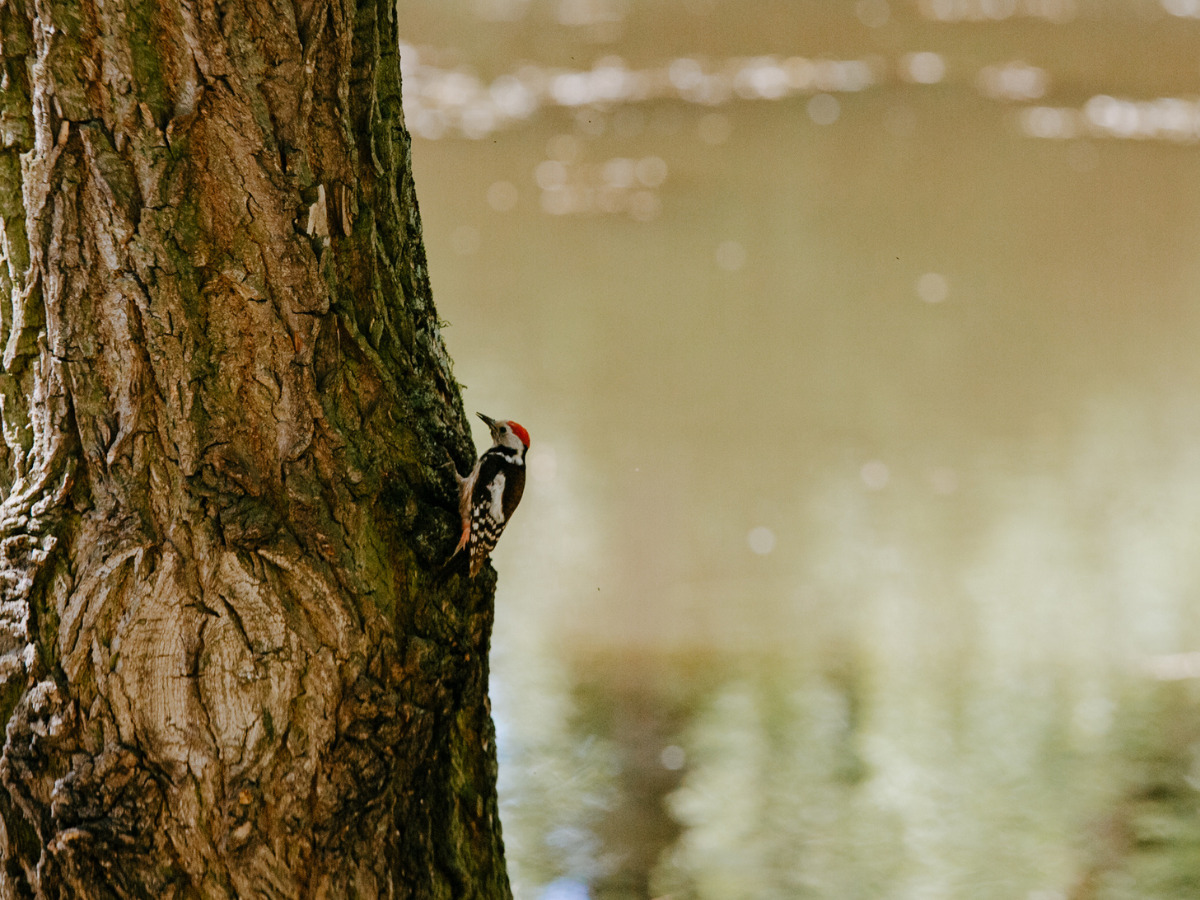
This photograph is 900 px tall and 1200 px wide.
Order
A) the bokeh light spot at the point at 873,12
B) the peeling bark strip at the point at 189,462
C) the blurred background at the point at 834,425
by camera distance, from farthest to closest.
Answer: the bokeh light spot at the point at 873,12 → the blurred background at the point at 834,425 → the peeling bark strip at the point at 189,462

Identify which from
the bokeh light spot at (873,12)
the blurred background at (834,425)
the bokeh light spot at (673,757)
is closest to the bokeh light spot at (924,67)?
the blurred background at (834,425)

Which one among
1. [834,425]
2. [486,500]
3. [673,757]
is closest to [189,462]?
[486,500]

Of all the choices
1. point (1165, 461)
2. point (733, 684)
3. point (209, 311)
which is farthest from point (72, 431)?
point (1165, 461)

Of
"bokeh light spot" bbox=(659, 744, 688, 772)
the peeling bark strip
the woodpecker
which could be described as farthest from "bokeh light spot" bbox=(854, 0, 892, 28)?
the peeling bark strip

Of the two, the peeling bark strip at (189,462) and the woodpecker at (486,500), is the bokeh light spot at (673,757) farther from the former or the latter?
the peeling bark strip at (189,462)

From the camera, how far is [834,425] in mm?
4992

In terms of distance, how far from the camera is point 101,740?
1.58 metres

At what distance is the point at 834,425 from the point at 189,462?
375 centimetres

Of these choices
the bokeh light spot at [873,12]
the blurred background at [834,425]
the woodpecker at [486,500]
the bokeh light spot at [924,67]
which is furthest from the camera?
the bokeh light spot at [873,12]

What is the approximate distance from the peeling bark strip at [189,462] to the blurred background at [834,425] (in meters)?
1.43

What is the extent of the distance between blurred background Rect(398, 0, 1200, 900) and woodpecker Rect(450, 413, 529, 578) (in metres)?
1.24

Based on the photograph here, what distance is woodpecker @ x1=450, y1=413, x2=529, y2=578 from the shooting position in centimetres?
182

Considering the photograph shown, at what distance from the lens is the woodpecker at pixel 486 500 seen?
1.82 m

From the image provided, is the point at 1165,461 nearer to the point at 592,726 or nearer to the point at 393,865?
the point at 592,726
